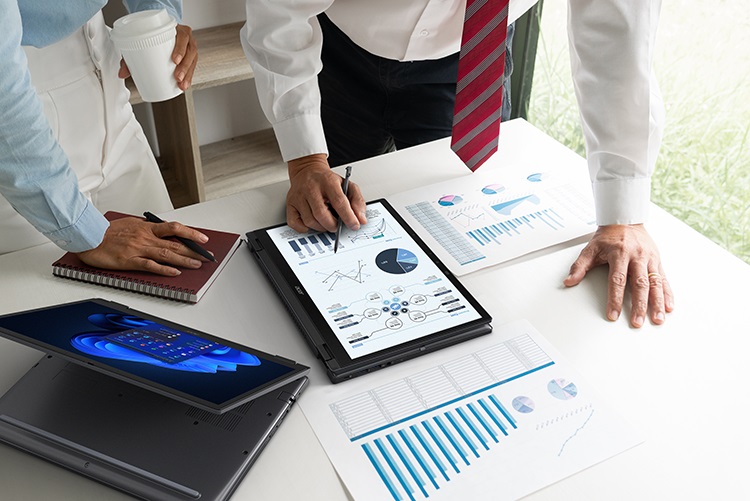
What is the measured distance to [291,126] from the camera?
1.32 m

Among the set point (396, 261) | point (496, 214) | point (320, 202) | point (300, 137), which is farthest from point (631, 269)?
point (300, 137)

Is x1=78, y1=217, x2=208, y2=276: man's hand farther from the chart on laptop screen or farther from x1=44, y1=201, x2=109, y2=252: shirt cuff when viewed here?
the chart on laptop screen

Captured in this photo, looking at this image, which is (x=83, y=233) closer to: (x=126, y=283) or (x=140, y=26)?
(x=126, y=283)

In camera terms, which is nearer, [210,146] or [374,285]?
[374,285]

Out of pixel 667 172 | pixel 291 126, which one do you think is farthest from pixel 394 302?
pixel 667 172

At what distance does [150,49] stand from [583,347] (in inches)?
32.1

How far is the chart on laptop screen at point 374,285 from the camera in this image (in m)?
0.97

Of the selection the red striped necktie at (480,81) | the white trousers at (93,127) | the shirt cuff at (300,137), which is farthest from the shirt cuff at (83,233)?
the red striped necktie at (480,81)

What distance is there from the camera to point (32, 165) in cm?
98

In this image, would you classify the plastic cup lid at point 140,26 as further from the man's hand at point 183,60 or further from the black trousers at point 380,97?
the black trousers at point 380,97

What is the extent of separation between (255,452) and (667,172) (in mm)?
1658

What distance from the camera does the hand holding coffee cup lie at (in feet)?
3.54

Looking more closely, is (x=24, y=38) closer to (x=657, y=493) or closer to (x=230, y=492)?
(x=230, y=492)

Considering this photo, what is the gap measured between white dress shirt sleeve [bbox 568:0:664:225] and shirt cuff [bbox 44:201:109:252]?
0.83 metres
